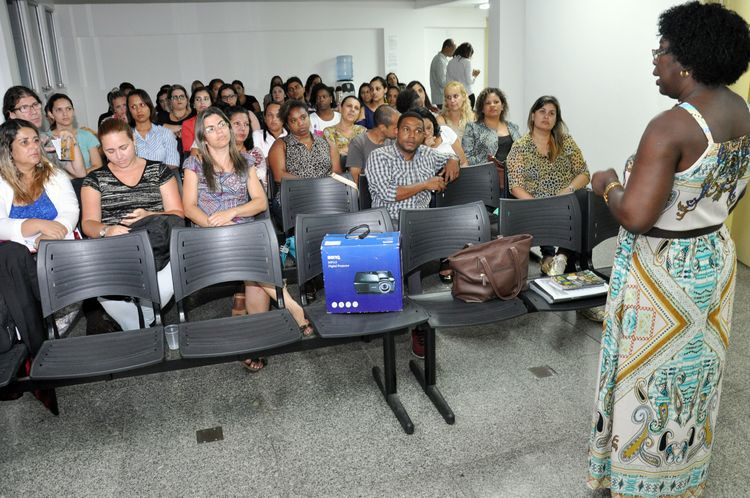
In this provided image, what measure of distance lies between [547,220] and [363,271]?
1374 millimetres

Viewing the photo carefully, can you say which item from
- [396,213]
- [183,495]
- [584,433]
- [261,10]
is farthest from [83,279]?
[261,10]

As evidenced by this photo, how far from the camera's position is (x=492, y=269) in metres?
2.73

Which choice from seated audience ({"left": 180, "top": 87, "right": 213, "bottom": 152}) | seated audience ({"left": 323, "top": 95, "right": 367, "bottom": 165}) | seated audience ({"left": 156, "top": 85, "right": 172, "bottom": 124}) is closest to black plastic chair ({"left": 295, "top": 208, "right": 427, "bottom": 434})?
seated audience ({"left": 323, "top": 95, "right": 367, "bottom": 165})

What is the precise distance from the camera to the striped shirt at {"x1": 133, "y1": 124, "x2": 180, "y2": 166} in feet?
16.7

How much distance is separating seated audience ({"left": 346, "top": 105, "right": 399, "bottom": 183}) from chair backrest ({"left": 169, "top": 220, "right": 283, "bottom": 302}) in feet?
6.09

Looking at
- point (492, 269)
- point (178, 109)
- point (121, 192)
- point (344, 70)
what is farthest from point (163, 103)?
point (492, 269)

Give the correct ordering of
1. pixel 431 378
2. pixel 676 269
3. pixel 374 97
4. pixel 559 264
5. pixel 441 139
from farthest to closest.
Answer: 1. pixel 374 97
2. pixel 441 139
3. pixel 559 264
4. pixel 431 378
5. pixel 676 269

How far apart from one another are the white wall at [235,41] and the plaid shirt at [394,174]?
9.44 m

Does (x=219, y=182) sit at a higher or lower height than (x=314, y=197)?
higher

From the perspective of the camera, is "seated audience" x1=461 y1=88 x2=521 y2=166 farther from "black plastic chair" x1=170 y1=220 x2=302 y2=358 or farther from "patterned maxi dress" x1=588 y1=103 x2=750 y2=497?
"patterned maxi dress" x1=588 y1=103 x2=750 y2=497

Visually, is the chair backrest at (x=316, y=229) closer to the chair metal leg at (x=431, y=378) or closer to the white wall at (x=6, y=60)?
the chair metal leg at (x=431, y=378)

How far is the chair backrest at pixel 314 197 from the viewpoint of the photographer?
157 inches

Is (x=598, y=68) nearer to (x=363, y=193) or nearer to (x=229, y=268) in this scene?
(x=363, y=193)

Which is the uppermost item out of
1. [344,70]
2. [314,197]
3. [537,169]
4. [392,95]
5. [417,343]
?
[344,70]
